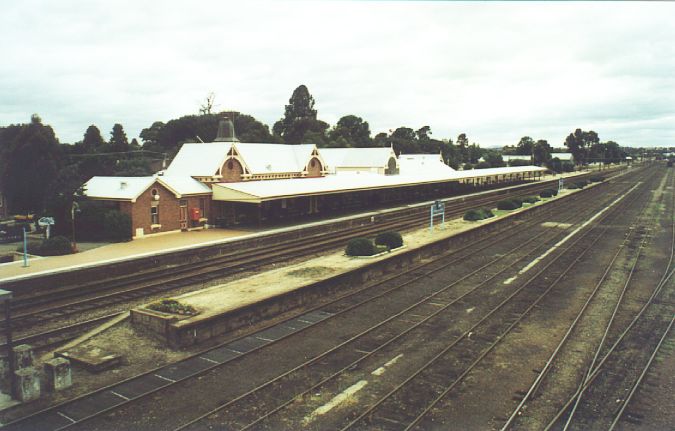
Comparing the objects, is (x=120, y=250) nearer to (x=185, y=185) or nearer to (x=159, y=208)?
(x=159, y=208)

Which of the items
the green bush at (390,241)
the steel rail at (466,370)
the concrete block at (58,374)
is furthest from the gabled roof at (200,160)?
the concrete block at (58,374)

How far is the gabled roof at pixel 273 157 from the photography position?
46991mm

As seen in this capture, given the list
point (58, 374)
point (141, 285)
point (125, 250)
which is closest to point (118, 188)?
point (125, 250)

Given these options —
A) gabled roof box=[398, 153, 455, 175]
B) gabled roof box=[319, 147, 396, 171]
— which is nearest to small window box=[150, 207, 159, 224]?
gabled roof box=[319, 147, 396, 171]

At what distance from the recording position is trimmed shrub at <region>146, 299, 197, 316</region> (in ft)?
46.1

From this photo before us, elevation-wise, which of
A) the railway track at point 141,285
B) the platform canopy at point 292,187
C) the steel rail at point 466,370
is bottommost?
the steel rail at point 466,370

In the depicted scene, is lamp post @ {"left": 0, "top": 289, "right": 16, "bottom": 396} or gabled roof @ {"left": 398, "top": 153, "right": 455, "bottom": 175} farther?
gabled roof @ {"left": 398, "top": 153, "right": 455, "bottom": 175}

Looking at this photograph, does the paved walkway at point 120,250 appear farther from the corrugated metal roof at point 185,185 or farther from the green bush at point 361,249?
the green bush at point 361,249

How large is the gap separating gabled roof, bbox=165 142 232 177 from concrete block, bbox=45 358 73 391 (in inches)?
1130

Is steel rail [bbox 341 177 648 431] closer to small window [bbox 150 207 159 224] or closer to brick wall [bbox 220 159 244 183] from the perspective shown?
small window [bbox 150 207 159 224]

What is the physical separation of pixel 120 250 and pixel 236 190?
33.8 ft

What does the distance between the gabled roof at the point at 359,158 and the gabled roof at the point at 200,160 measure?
31.2 metres

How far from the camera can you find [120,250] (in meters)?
26.2

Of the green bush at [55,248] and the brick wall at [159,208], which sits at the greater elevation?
the brick wall at [159,208]
